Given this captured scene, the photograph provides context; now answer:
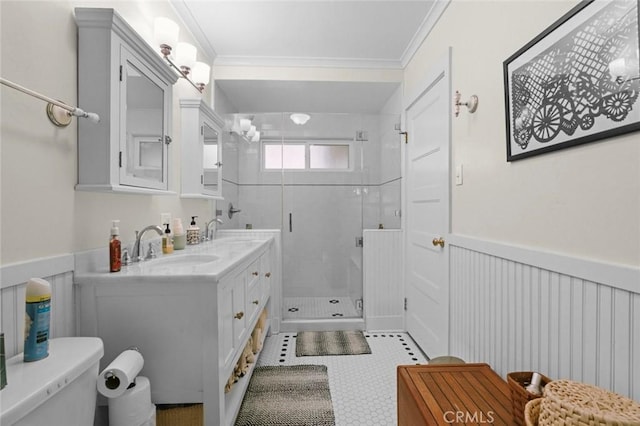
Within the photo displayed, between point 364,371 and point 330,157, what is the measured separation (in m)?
2.02

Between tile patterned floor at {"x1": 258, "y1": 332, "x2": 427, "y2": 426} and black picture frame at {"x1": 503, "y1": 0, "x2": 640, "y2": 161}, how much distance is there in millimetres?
1474

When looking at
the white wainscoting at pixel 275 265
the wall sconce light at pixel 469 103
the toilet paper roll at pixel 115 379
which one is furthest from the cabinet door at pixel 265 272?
the wall sconce light at pixel 469 103

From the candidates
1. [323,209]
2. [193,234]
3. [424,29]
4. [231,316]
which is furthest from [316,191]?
[231,316]

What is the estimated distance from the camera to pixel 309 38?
8.29ft

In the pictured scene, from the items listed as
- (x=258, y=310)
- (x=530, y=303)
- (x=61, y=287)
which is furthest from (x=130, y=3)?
(x=530, y=303)

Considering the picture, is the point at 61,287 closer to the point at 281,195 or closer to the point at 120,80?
the point at 120,80

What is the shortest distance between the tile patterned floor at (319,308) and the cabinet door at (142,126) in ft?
6.04

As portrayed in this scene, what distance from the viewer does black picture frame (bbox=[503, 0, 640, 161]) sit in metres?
0.87

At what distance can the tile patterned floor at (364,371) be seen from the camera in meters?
A: 1.76

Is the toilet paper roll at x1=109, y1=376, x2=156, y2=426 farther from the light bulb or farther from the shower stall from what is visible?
the shower stall

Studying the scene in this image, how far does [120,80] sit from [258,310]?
1.48 m

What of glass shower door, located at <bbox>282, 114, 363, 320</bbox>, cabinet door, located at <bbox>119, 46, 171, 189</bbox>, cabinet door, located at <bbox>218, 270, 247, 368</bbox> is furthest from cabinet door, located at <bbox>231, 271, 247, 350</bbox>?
glass shower door, located at <bbox>282, 114, 363, 320</bbox>

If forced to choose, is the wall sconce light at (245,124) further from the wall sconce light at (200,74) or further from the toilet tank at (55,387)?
the toilet tank at (55,387)

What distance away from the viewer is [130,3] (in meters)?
1.62
